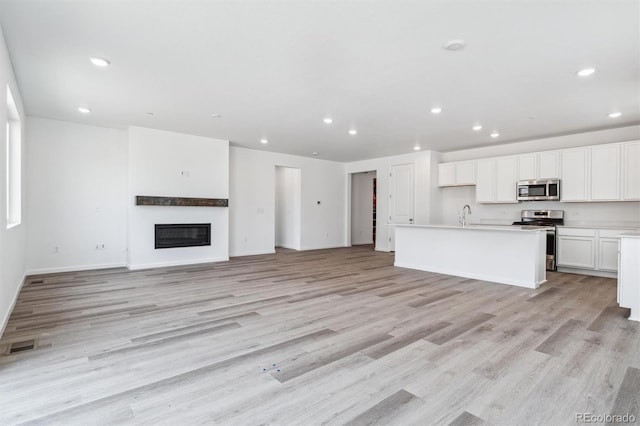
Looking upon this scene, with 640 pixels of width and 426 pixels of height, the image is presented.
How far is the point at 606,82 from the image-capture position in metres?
3.78

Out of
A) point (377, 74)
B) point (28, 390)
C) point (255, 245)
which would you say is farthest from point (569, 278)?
point (28, 390)

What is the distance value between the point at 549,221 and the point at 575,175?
0.99 m

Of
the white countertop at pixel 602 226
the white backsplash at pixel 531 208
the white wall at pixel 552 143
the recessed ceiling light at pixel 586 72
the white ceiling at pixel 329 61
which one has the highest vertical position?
the white ceiling at pixel 329 61

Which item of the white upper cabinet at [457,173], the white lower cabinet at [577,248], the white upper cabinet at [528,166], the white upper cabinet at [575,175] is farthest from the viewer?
the white upper cabinet at [457,173]

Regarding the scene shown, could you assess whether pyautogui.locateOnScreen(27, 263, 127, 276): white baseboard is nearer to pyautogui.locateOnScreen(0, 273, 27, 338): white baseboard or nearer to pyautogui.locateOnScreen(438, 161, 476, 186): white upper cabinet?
pyautogui.locateOnScreen(0, 273, 27, 338): white baseboard

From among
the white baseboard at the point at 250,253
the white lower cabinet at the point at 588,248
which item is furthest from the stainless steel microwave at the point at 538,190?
the white baseboard at the point at 250,253

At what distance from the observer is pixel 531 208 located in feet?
22.6

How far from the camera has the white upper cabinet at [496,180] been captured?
22.5 ft

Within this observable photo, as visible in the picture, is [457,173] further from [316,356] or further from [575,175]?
[316,356]

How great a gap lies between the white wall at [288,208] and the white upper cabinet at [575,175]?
5.98 metres

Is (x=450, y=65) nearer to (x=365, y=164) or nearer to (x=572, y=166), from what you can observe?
(x=572, y=166)

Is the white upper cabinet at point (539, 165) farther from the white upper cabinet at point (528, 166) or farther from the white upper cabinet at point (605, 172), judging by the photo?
the white upper cabinet at point (605, 172)

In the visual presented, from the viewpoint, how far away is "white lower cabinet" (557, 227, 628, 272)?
560 centimetres

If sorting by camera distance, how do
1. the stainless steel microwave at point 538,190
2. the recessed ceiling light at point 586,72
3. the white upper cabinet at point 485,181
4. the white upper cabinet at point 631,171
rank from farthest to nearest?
1. the white upper cabinet at point 485,181
2. the stainless steel microwave at point 538,190
3. the white upper cabinet at point 631,171
4. the recessed ceiling light at point 586,72
